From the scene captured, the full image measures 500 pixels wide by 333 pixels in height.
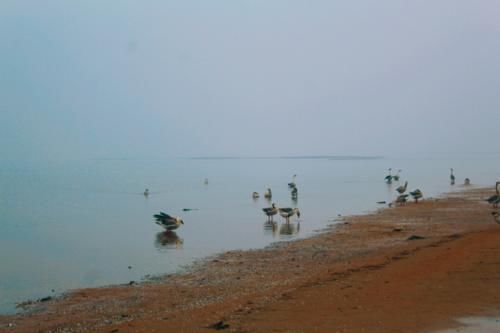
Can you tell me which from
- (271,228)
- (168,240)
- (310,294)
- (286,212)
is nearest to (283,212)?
(286,212)

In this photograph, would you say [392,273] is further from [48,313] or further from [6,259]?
[6,259]

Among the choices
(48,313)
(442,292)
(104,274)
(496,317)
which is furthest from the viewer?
(104,274)

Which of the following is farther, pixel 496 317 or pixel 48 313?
pixel 48 313

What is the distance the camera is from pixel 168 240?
83.7 ft

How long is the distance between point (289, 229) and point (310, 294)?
1645 cm

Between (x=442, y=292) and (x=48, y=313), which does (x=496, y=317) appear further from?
(x=48, y=313)

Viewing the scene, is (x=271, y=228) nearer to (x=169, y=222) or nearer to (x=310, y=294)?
(x=169, y=222)

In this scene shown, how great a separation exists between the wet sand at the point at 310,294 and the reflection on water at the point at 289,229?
19.4ft

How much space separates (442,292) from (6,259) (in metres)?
16.4

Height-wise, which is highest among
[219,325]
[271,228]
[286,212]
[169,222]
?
[286,212]

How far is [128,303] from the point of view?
1323cm

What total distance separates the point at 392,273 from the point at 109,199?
38824mm

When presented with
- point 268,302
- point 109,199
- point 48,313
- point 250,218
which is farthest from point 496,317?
point 109,199

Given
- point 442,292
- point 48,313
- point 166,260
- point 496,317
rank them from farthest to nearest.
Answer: point 166,260, point 48,313, point 442,292, point 496,317
